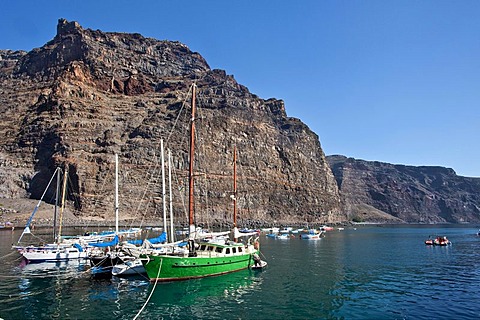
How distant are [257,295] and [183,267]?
6.58 meters

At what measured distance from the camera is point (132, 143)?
150125 millimetres

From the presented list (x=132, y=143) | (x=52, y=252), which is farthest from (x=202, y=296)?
(x=132, y=143)

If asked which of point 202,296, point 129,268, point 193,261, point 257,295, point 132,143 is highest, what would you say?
point 132,143

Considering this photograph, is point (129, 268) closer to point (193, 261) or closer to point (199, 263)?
point (193, 261)

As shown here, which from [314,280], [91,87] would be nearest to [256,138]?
[91,87]

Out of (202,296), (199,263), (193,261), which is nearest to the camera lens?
(202,296)

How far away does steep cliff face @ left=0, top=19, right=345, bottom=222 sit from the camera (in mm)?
134375

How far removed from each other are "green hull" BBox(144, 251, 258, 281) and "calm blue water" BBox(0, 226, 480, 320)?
2.37ft

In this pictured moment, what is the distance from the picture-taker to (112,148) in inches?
5733

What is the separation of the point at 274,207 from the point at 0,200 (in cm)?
10824

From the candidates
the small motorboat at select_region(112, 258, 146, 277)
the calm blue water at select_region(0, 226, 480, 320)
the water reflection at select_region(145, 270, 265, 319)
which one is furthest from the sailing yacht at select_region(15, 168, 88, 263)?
the water reflection at select_region(145, 270, 265, 319)

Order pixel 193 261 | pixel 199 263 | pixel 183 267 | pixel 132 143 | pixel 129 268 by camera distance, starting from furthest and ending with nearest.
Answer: pixel 132 143 → pixel 129 268 → pixel 199 263 → pixel 193 261 → pixel 183 267

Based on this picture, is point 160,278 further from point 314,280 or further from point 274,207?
point 274,207

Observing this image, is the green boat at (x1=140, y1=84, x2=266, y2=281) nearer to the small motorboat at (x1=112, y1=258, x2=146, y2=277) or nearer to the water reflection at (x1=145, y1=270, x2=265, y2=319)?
the water reflection at (x1=145, y1=270, x2=265, y2=319)
